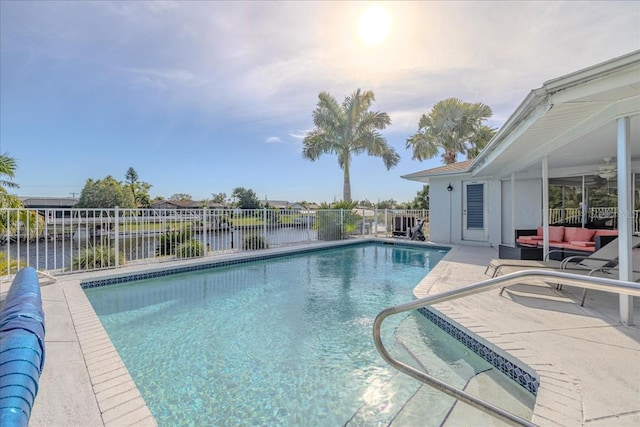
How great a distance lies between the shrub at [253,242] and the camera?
10.8 meters

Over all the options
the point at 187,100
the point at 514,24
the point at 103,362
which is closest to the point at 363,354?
the point at 103,362

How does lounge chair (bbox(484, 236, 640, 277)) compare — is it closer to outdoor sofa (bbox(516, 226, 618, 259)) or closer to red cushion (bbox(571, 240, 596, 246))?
outdoor sofa (bbox(516, 226, 618, 259))

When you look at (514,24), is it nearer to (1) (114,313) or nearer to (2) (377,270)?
(2) (377,270)

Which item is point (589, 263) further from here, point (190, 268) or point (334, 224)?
point (334, 224)

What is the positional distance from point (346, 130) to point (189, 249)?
1146 centimetres

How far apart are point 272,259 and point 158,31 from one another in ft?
24.0

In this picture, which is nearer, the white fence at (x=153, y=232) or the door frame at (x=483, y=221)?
the white fence at (x=153, y=232)

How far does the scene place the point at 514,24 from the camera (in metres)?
6.77

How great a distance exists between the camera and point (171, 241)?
9.27 meters

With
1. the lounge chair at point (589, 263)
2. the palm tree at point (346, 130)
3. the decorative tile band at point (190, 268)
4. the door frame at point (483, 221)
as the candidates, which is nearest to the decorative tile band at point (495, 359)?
the lounge chair at point (589, 263)

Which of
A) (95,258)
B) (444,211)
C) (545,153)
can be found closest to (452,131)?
(444,211)

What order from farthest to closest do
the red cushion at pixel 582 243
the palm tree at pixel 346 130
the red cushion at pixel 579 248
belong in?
the palm tree at pixel 346 130 < the red cushion at pixel 582 243 < the red cushion at pixel 579 248

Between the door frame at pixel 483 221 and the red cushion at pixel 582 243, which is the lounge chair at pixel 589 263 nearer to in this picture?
the red cushion at pixel 582 243

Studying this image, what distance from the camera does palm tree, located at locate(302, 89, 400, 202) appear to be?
56.7 ft
